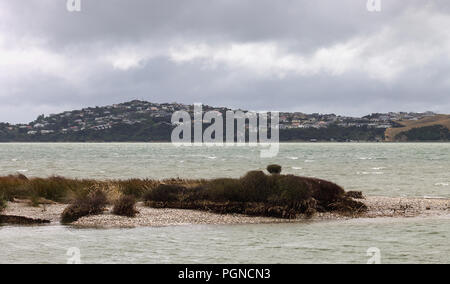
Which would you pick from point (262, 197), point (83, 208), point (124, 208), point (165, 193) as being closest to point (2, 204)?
point (83, 208)

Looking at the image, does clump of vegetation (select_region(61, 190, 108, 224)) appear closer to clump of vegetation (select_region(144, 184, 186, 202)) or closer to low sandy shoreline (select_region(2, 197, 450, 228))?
low sandy shoreline (select_region(2, 197, 450, 228))

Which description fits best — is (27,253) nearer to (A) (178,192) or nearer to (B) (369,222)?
(A) (178,192)

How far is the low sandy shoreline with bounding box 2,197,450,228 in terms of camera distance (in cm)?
2188

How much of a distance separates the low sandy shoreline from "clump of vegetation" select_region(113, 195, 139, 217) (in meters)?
0.29

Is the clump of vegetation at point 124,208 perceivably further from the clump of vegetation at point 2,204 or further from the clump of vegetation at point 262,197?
the clump of vegetation at point 2,204

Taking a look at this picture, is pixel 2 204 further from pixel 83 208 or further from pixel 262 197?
pixel 262 197

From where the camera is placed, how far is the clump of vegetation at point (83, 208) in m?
22.4

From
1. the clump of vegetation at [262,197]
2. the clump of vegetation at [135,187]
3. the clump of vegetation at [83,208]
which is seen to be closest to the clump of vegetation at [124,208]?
the clump of vegetation at [83,208]

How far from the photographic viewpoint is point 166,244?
58.5 ft

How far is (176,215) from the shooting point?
76.7ft

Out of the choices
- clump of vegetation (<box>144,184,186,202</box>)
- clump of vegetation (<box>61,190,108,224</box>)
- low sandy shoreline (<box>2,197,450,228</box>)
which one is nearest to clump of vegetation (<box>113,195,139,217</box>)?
low sandy shoreline (<box>2,197,450,228</box>)

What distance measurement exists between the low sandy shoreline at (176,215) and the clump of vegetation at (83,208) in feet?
1.06
